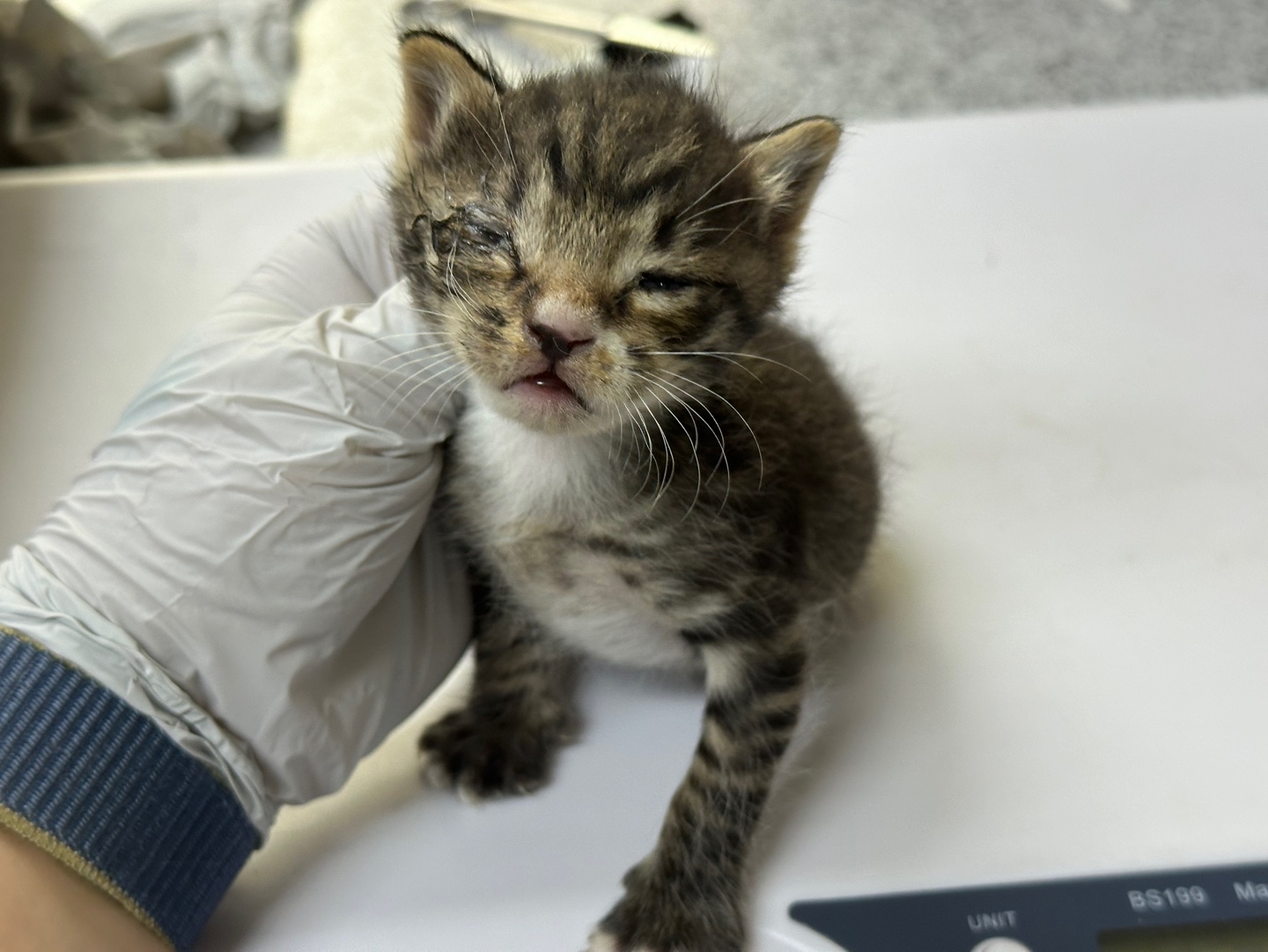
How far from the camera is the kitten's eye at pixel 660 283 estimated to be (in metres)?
0.82

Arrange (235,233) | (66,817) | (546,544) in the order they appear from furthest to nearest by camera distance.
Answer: (235,233) < (546,544) < (66,817)

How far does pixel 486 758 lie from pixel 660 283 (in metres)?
0.46

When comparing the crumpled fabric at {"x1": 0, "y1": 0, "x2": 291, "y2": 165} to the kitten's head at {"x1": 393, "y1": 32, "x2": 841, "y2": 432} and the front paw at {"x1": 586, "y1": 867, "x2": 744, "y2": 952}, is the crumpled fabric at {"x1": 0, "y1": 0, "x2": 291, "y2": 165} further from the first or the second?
the front paw at {"x1": 586, "y1": 867, "x2": 744, "y2": 952}

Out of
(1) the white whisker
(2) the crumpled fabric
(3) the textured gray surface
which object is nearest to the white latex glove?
(1) the white whisker

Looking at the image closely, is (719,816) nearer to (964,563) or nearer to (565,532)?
(565,532)

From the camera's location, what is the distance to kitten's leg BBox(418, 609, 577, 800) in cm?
99

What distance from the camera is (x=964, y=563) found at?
115cm

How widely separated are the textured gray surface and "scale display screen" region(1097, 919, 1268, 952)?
1614mm

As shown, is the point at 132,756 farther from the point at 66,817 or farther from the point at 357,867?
the point at 357,867

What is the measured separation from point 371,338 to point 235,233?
54cm

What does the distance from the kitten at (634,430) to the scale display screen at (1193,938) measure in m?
0.30

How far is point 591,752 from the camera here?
1.02 metres

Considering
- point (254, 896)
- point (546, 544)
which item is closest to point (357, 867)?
point (254, 896)

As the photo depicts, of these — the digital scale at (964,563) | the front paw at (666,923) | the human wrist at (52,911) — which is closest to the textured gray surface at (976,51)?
the digital scale at (964,563)
